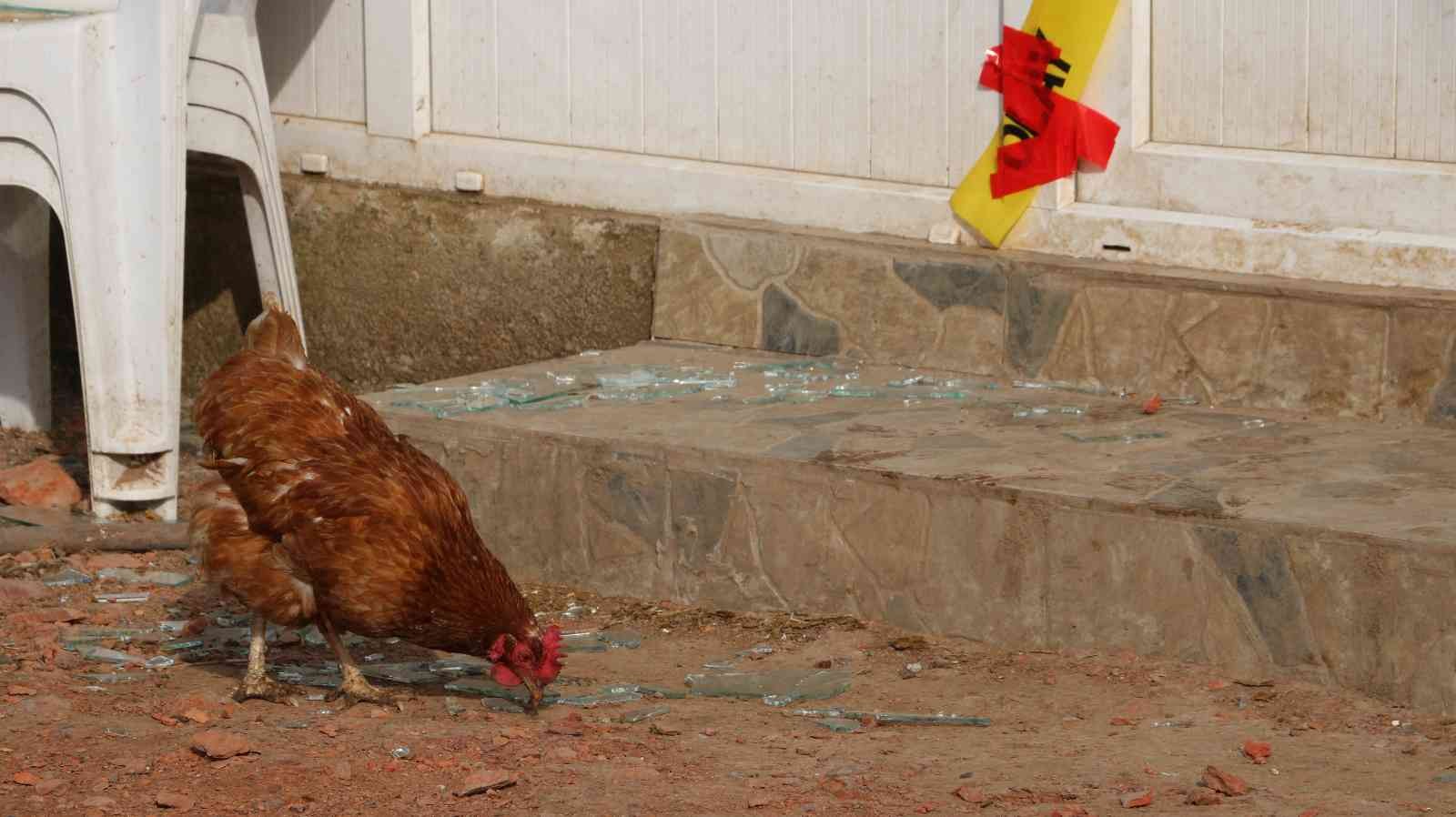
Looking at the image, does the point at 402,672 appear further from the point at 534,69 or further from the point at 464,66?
the point at 464,66

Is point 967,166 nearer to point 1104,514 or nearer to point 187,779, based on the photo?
point 1104,514

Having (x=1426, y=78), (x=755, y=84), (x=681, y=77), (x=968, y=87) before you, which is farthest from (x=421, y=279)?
(x=1426, y=78)

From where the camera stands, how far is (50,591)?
6387mm

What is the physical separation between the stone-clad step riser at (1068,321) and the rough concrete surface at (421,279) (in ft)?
1.05

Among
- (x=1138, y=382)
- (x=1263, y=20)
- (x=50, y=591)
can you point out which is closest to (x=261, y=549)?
(x=50, y=591)

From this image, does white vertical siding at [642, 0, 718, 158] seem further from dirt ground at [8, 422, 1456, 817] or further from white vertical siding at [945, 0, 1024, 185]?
dirt ground at [8, 422, 1456, 817]

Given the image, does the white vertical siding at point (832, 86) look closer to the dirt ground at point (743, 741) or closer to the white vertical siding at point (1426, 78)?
the white vertical siding at point (1426, 78)

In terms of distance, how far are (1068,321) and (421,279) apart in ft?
9.39

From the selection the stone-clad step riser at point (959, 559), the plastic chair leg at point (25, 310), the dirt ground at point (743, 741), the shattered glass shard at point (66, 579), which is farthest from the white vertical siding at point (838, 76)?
the shattered glass shard at point (66, 579)

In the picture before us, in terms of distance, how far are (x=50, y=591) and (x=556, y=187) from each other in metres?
2.60

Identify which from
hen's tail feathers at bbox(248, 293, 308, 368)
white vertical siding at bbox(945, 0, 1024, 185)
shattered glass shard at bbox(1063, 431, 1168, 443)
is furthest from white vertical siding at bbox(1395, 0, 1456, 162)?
hen's tail feathers at bbox(248, 293, 308, 368)

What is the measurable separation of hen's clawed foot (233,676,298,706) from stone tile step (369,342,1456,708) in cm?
122

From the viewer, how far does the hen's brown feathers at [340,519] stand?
4.97 metres

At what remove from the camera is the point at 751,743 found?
16.1 ft
